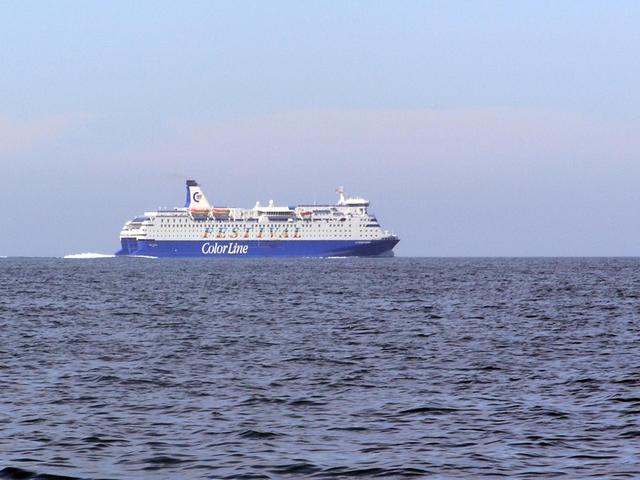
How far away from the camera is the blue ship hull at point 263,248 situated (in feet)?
549

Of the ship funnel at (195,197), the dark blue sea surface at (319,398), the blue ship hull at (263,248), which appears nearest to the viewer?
the dark blue sea surface at (319,398)

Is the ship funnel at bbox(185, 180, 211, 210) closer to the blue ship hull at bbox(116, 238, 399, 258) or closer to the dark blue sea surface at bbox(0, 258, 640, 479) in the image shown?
the blue ship hull at bbox(116, 238, 399, 258)

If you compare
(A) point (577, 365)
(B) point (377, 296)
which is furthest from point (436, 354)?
Result: (B) point (377, 296)

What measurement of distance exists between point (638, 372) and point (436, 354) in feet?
18.5

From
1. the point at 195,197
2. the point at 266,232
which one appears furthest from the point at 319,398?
the point at 195,197

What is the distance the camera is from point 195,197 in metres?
188

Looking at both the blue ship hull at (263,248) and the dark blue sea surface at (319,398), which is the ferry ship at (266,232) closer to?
the blue ship hull at (263,248)

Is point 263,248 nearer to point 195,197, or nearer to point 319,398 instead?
point 195,197

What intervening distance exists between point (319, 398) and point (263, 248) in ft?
507

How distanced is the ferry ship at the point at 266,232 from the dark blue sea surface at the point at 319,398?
129m

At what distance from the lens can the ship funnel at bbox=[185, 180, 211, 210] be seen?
18525 cm

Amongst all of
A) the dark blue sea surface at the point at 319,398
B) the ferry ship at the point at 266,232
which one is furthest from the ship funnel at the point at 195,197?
the dark blue sea surface at the point at 319,398

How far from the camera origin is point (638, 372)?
Result: 69.7 feet

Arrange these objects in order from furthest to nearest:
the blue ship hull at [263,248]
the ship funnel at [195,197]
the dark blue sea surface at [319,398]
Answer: the ship funnel at [195,197], the blue ship hull at [263,248], the dark blue sea surface at [319,398]
